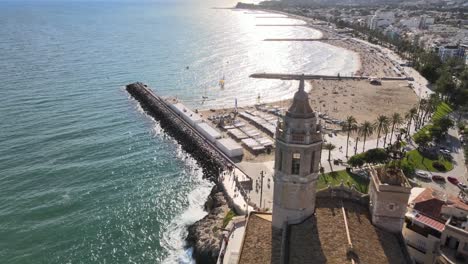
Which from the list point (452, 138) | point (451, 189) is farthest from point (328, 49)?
point (451, 189)

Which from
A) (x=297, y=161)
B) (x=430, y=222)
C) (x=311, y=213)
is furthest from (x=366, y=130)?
(x=297, y=161)

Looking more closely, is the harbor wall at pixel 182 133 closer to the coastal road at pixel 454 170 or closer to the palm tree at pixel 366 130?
the palm tree at pixel 366 130

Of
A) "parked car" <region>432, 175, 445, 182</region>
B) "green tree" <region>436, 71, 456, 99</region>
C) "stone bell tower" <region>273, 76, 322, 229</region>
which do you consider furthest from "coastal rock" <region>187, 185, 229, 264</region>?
"green tree" <region>436, 71, 456, 99</region>

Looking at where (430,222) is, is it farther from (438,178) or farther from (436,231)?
(438,178)

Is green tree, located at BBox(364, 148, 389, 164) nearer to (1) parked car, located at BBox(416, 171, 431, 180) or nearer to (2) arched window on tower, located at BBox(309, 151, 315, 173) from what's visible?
(1) parked car, located at BBox(416, 171, 431, 180)

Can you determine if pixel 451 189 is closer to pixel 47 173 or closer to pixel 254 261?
pixel 254 261

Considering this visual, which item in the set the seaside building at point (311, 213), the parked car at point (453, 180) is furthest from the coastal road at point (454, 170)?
the seaside building at point (311, 213)
